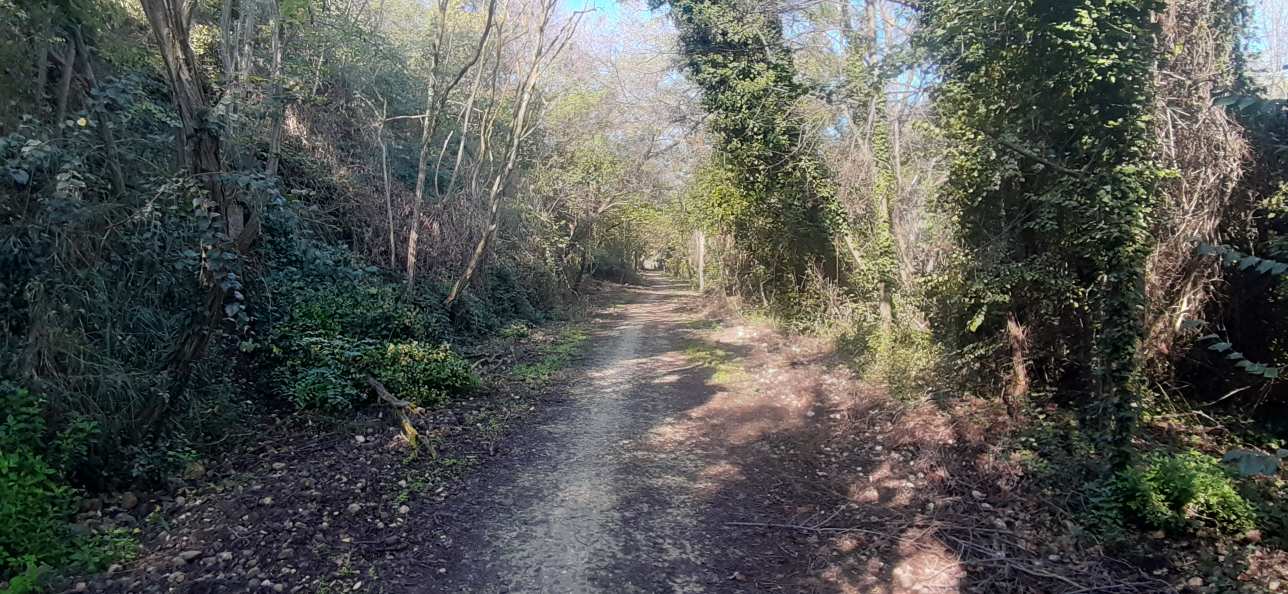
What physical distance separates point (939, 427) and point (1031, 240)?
234 cm

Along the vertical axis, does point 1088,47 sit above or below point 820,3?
below

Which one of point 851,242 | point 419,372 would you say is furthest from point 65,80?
point 851,242

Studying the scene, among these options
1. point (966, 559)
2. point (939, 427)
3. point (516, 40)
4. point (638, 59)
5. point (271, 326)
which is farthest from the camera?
point (638, 59)

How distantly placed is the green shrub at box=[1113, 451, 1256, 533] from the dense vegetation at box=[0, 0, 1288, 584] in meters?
0.02

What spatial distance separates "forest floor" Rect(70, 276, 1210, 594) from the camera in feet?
14.3

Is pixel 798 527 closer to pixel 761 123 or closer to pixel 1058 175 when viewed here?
pixel 1058 175

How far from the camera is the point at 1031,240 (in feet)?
23.5

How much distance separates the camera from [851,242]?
41.3 feet

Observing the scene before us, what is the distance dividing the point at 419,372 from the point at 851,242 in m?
8.41

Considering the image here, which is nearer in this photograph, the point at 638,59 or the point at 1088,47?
the point at 1088,47

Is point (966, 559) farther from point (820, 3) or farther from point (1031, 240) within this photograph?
point (820, 3)

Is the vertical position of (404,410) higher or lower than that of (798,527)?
higher

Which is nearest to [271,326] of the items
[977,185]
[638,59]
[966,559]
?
[966,559]

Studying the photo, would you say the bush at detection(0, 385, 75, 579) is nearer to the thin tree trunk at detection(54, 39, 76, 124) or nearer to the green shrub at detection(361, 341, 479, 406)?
the thin tree trunk at detection(54, 39, 76, 124)
